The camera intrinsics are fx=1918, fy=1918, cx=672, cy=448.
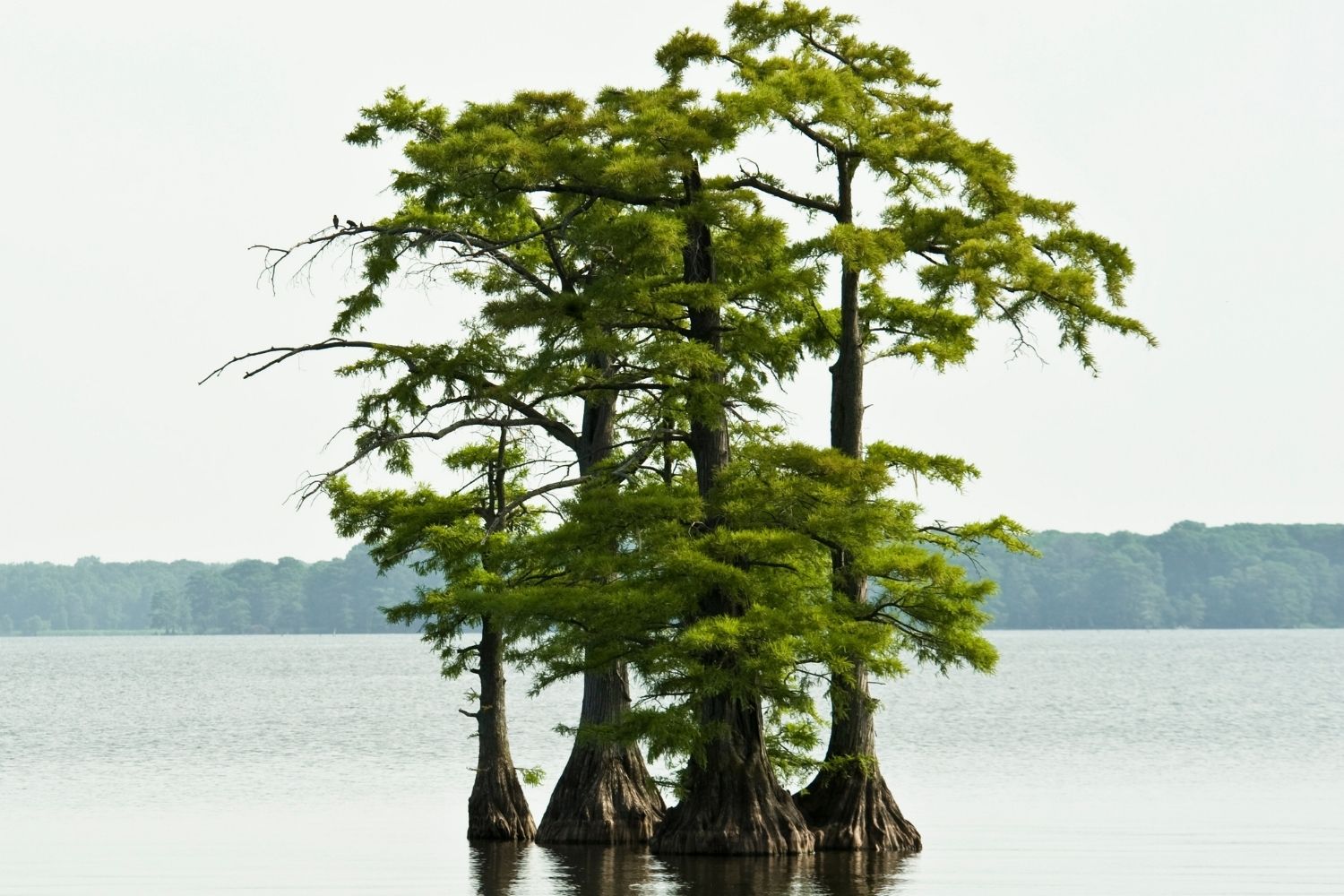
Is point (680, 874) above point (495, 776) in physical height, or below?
below

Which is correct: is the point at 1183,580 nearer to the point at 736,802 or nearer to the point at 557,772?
the point at 557,772

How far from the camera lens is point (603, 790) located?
26031 mm

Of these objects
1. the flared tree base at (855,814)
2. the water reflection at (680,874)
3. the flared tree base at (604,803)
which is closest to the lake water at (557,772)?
the water reflection at (680,874)

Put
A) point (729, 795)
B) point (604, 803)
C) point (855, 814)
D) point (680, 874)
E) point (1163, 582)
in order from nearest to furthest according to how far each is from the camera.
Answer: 1. point (680, 874)
2. point (729, 795)
3. point (855, 814)
4. point (604, 803)
5. point (1163, 582)

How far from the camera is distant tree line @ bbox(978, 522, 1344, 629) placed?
553 feet

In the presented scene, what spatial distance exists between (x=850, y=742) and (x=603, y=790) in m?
3.65

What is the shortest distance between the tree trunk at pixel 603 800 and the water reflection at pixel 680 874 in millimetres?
674

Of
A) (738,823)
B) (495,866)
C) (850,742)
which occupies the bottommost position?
(495,866)

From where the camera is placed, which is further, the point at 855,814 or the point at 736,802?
the point at 855,814

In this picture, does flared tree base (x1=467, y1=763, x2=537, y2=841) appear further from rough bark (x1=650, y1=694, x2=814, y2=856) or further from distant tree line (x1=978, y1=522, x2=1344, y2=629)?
distant tree line (x1=978, y1=522, x2=1344, y2=629)

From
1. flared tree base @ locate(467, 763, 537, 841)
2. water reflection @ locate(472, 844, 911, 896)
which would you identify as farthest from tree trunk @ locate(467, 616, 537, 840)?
water reflection @ locate(472, 844, 911, 896)

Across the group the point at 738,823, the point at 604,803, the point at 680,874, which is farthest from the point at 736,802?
the point at 604,803

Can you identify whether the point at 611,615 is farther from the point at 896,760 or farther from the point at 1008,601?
the point at 1008,601

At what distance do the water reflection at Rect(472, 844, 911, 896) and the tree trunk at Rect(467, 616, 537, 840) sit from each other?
6.06 ft
